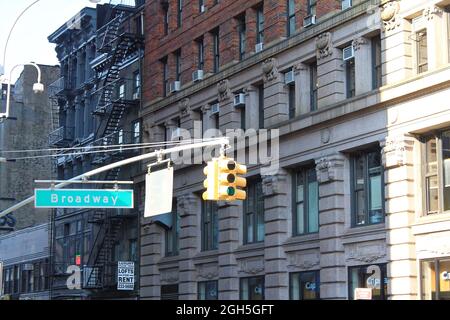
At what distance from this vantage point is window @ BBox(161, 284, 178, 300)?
140ft

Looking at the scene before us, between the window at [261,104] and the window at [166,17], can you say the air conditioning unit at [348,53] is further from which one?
the window at [166,17]

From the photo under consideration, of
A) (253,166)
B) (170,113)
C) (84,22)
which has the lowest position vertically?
(253,166)

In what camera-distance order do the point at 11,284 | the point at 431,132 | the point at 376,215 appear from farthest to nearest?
the point at 11,284
the point at 376,215
the point at 431,132

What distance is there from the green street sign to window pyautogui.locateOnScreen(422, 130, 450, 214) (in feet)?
32.1

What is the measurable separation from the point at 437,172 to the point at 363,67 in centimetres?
525

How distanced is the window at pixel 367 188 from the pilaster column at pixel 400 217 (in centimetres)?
107

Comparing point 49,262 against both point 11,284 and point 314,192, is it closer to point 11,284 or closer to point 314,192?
point 11,284

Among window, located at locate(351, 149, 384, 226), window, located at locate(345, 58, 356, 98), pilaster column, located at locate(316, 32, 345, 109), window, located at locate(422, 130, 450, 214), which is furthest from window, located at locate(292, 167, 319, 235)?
window, located at locate(422, 130, 450, 214)

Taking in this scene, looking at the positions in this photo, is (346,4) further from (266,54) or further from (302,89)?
(266,54)

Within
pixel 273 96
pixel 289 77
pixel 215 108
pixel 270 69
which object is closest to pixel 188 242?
pixel 215 108

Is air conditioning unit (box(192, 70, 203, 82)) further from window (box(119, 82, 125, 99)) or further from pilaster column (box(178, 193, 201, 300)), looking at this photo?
window (box(119, 82, 125, 99))

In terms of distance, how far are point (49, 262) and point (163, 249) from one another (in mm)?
16185

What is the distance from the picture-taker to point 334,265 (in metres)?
30.4
